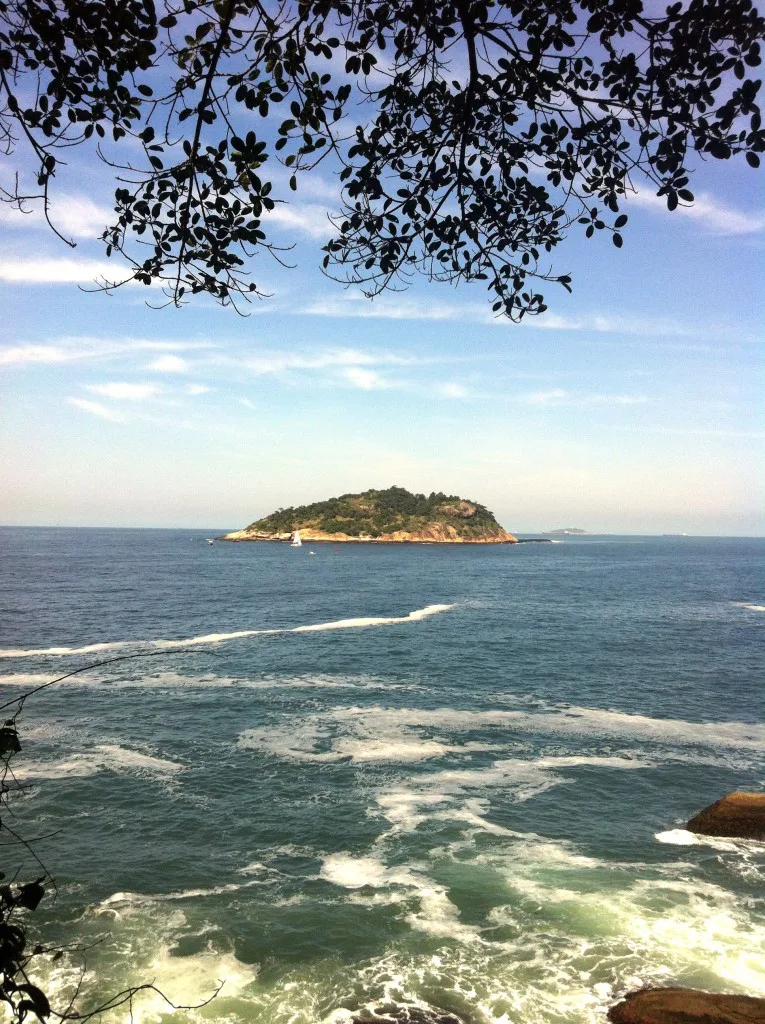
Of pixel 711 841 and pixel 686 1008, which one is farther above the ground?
pixel 686 1008

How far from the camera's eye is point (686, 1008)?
1206 cm

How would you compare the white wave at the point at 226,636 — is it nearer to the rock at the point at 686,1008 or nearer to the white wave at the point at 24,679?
the white wave at the point at 24,679

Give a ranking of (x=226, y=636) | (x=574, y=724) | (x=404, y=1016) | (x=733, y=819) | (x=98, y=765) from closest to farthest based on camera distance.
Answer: (x=404, y=1016) < (x=733, y=819) < (x=98, y=765) < (x=574, y=724) < (x=226, y=636)

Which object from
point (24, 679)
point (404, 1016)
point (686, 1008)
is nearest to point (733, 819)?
point (686, 1008)

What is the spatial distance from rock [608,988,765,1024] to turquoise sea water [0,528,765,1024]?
24.7 inches

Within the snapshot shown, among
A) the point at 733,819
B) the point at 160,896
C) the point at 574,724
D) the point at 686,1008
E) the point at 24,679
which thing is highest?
the point at 686,1008

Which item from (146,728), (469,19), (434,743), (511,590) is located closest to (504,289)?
(469,19)

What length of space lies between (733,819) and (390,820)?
1028 cm

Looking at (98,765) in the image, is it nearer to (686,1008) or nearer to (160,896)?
(160,896)

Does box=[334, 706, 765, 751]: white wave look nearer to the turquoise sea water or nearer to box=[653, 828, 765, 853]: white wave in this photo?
the turquoise sea water

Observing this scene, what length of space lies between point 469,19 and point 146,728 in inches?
1166

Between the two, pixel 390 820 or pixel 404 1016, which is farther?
pixel 390 820

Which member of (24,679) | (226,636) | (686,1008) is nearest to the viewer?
(686,1008)

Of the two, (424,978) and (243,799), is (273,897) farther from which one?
(243,799)
